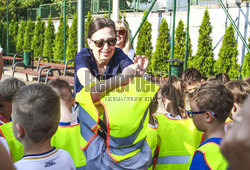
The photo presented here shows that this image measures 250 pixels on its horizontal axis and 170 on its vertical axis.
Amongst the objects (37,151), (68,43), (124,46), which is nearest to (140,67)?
(37,151)

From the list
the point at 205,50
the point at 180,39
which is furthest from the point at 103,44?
the point at 180,39

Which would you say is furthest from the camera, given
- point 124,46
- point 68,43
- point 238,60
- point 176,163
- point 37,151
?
point 68,43

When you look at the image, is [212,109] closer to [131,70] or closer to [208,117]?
[208,117]

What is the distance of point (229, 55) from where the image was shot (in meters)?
9.62

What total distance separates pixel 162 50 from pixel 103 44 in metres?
9.31

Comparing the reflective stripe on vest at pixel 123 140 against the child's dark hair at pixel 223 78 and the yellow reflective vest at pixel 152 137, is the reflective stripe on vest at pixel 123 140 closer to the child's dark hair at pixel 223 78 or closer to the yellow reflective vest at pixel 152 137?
the yellow reflective vest at pixel 152 137

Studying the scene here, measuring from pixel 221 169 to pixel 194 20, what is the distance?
10385 millimetres

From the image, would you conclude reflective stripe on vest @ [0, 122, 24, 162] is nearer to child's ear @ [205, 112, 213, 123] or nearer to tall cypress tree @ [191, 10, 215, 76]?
child's ear @ [205, 112, 213, 123]

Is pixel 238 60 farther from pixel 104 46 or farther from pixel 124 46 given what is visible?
pixel 104 46

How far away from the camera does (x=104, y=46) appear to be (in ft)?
6.42

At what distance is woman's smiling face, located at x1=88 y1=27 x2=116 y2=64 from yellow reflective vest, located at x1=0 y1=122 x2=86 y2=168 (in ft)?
1.76

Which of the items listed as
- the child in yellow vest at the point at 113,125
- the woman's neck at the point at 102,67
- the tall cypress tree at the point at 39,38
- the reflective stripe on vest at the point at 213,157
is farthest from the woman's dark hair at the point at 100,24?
the tall cypress tree at the point at 39,38

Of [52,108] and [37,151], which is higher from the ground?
[52,108]

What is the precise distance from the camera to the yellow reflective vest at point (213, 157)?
4.85 feet
